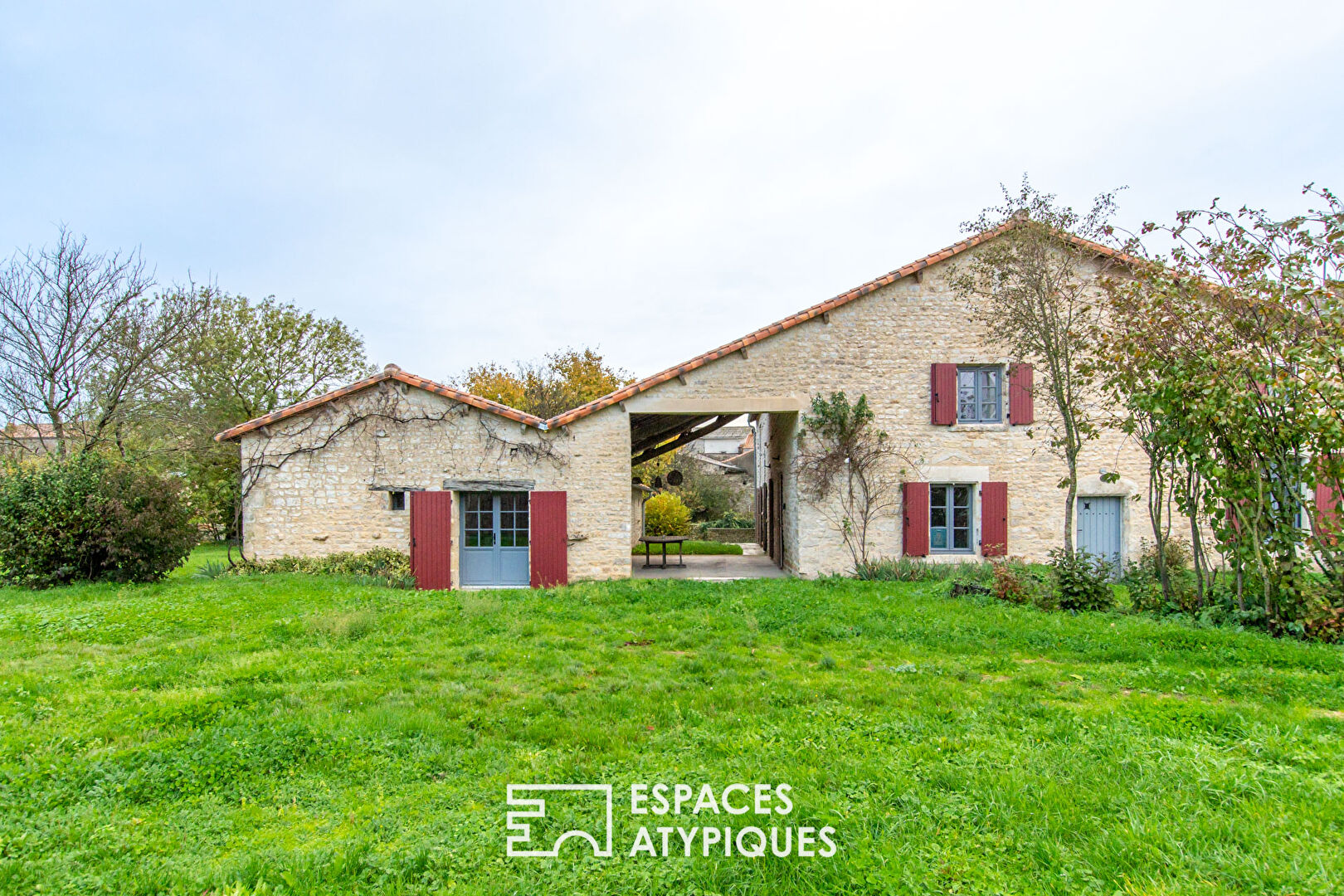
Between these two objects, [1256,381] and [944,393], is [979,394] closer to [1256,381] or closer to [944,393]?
[944,393]

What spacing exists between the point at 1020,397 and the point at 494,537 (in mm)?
10660

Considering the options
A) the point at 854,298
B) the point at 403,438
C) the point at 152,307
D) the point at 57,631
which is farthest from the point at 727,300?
the point at 57,631

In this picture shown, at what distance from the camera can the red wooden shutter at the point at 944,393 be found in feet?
39.8

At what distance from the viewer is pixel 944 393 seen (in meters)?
12.2

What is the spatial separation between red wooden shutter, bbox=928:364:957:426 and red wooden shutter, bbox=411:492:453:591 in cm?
959

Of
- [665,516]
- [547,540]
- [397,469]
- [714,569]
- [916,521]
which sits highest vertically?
[397,469]

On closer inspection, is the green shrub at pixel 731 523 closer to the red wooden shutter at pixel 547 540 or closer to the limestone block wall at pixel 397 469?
the limestone block wall at pixel 397 469

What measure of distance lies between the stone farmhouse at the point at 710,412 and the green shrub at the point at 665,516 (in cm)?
921

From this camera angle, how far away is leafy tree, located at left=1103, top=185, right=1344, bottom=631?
21.5 feet

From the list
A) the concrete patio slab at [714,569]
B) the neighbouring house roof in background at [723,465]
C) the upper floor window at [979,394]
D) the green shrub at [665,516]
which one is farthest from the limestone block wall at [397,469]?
the neighbouring house roof in background at [723,465]

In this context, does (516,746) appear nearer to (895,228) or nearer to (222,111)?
(222,111)

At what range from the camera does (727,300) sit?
1053 inches

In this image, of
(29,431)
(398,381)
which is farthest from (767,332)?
(29,431)

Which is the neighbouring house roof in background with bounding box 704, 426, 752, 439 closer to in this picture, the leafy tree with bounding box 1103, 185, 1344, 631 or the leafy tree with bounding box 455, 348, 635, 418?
the leafy tree with bounding box 455, 348, 635, 418
